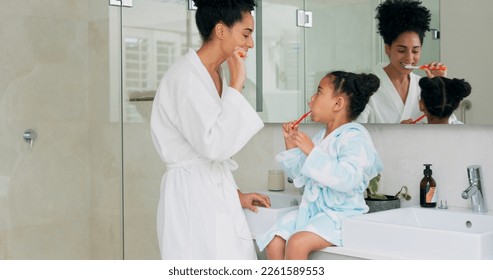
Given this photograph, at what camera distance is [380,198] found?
8.02 feet

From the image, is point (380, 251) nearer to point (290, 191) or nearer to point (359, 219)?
point (359, 219)

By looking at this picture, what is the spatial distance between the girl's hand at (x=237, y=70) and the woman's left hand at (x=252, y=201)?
1.57ft

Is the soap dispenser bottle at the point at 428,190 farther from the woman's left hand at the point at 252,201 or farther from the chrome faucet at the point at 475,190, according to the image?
the woman's left hand at the point at 252,201

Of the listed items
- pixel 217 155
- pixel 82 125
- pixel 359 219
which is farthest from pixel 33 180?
pixel 359 219

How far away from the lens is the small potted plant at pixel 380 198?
2.40 meters

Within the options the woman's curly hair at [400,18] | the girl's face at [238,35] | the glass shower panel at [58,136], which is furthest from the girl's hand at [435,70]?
the glass shower panel at [58,136]

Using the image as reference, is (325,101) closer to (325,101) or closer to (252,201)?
(325,101)

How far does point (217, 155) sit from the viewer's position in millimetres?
2080

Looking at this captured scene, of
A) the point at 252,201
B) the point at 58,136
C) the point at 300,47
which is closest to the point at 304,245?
the point at 252,201

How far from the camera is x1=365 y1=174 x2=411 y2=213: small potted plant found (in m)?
2.40

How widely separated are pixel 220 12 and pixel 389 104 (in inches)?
29.5

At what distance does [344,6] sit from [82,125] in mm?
1538

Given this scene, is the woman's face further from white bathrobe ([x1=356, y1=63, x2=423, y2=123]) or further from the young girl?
white bathrobe ([x1=356, y1=63, x2=423, y2=123])

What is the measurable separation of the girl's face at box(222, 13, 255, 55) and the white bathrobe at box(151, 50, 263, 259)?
117 millimetres
